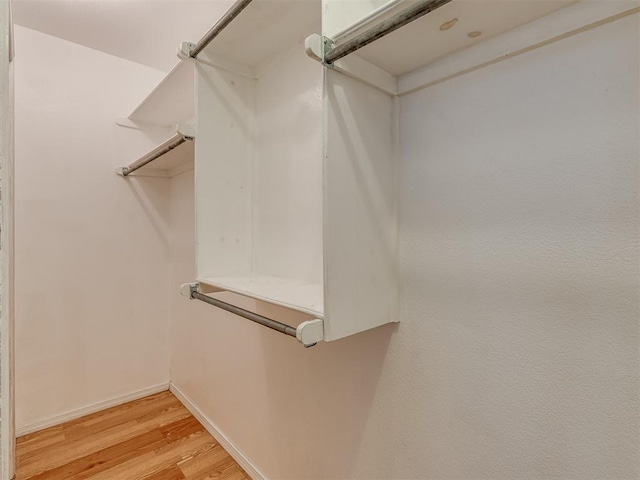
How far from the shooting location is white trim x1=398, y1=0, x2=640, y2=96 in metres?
0.63

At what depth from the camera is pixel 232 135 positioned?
1.38 m

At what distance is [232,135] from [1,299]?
0.96 m

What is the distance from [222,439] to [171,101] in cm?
201

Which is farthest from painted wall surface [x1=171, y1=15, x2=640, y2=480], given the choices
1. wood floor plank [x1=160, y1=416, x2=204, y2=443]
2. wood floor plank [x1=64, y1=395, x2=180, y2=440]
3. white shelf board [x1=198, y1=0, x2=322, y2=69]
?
wood floor plank [x1=64, y1=395, x2=180, y2=440]

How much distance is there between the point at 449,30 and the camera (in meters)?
0.75

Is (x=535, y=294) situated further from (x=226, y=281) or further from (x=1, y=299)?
(x=1, y=299)

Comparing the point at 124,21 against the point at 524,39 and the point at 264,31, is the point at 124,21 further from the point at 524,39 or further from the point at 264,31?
the point at 524,39

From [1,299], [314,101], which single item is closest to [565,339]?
[314,101]

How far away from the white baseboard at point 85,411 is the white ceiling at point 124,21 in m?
2.40

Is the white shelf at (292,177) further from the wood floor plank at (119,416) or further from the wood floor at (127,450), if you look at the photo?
the wood floor plank at (119,416)

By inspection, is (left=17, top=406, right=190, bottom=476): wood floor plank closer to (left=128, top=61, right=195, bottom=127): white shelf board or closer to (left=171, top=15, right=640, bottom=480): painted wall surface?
(left=171, top=15, right=640, bottom=480): painted wall surface

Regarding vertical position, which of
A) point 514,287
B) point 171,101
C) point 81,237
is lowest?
point 514,287

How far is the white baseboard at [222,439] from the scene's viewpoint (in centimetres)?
165

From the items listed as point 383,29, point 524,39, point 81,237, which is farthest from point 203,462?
point 524,39
